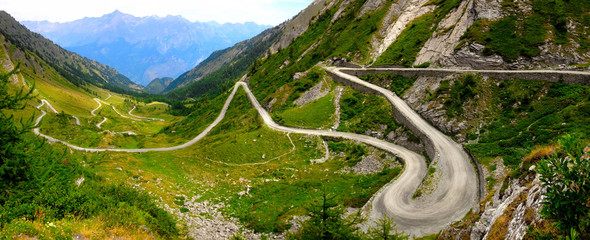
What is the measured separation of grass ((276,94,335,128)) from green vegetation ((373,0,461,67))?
21.2 m

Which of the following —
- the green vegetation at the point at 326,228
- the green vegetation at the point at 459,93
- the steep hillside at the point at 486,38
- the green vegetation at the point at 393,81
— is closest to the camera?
the green vegetation at the point at 326,228

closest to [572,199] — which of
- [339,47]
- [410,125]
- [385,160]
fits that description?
[385,160]

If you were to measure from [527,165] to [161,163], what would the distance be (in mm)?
55542

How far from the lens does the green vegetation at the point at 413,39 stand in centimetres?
6600

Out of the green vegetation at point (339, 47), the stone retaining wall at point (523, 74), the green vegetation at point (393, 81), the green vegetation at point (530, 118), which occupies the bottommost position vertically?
the green vegetation at point (530, 118)

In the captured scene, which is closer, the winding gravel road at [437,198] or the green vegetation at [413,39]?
the winding gravel road at [437,198]

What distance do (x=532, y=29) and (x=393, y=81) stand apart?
2523 cm

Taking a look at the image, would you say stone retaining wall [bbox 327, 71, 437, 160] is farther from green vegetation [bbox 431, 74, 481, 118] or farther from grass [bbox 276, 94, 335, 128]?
grass [bbox 276, 94, 335, 128]

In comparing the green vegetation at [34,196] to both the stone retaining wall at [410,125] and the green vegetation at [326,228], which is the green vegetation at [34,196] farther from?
the stone retaining wall at [410,125]

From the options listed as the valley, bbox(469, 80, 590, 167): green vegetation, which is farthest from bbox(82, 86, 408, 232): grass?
bbox(469, 80, 590, 167): green vegetation

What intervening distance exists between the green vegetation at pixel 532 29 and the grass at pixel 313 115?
3197 centimetres

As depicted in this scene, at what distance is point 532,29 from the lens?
151ft

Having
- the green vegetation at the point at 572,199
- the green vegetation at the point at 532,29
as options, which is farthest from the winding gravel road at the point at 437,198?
the green vegetation at the point at 532,29

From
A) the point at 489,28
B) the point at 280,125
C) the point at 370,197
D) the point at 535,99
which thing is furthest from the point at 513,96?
the point at 280,125
